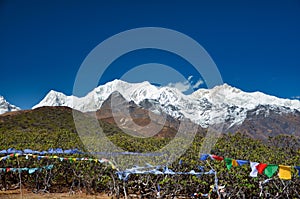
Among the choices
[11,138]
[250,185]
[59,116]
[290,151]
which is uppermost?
[59,116]

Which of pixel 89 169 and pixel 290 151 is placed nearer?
pixel 290 151

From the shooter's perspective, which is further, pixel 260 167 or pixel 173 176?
pixel 173 176

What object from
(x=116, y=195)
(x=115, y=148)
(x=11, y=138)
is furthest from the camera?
(x=11, y=138)

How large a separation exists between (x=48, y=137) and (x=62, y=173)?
556 centimetres

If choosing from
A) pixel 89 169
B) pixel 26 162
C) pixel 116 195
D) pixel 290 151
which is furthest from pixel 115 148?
pixel 290 151

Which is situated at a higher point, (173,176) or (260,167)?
(173,176)

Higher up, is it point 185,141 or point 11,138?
point 11,138

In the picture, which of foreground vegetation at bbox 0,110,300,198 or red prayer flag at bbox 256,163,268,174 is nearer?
red prayer flag at bbox 256,163,268,174

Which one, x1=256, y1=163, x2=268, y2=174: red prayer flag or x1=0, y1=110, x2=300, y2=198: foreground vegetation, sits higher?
x1=0, y1=110, x2=300, y2=198: foreground vegetation

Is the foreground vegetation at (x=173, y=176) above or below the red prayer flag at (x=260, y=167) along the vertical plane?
above

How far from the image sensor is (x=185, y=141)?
19.0 meters

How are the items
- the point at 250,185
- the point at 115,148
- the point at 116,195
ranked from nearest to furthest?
the point at 250,185 < the point at 116,195 < the point at 115,148

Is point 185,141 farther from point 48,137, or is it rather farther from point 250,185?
point 48,137

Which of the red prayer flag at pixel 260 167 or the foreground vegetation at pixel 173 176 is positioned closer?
the red prayer flag at pixel 260 167
